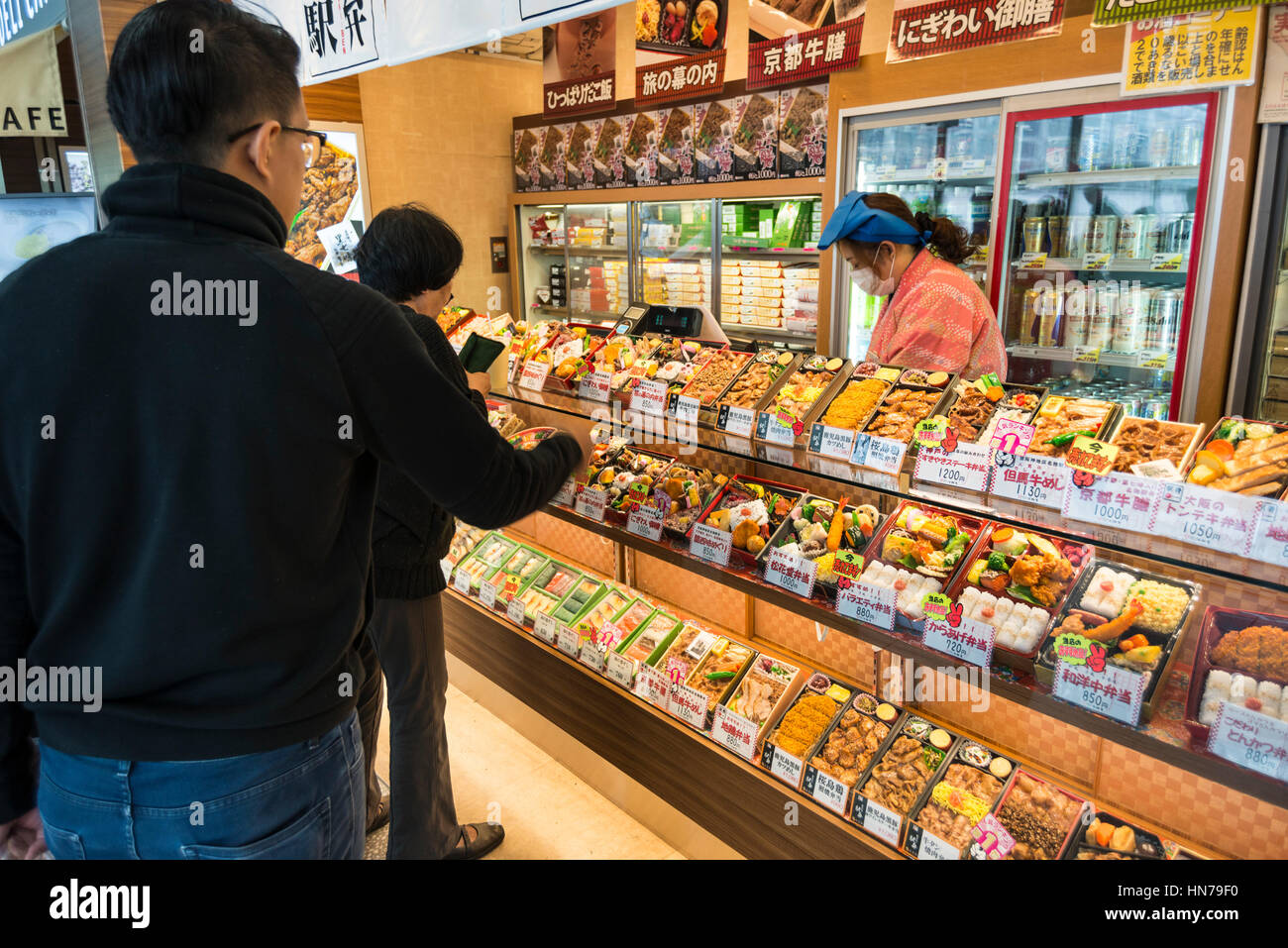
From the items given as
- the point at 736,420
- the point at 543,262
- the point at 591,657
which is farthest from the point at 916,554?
the point at 543,262

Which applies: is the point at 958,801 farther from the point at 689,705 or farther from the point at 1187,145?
the point at 1187,145

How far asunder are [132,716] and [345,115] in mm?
6809

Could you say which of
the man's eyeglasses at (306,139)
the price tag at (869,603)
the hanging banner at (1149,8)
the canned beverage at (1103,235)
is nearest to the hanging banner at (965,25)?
the hanging banner at (1149,8)

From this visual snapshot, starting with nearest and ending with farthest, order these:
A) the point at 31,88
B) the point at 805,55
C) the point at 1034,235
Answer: the point at 31,88 < the point at 1034,235 < the point at 805,55

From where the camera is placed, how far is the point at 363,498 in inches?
52.8

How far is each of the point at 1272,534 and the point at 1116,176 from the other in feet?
9.72

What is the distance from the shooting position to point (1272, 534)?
1.61 metres

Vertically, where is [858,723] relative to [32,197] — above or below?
below

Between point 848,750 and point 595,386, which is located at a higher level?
point 595,386

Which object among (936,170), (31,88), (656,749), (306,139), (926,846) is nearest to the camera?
(306,139)

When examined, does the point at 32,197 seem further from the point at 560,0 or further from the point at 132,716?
the point at 132,716
